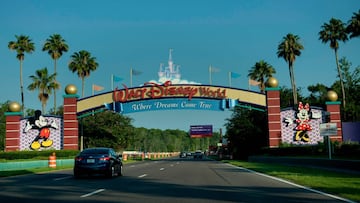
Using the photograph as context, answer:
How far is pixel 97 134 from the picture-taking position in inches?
2569

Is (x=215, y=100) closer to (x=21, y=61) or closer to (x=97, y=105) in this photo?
(x=97, y=105)

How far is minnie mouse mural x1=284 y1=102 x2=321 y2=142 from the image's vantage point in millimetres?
50000

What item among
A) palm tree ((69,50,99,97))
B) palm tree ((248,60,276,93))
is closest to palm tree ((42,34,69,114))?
palm tree ((69,50,99,97))

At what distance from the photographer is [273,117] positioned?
50281mm

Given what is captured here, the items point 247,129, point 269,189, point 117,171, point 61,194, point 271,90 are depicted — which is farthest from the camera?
point 247,129

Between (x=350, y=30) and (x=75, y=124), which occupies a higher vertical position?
(x=350, y=30)

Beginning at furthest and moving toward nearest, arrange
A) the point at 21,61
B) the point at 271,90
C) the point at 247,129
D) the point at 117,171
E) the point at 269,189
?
the point at 21,61
the point at 247,129
the point at 271,90
the point at 117,171
the point at 269,189

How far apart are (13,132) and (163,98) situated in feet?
60.8

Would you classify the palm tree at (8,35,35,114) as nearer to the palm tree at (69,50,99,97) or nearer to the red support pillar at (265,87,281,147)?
the palm tree at (69,50,99,97)

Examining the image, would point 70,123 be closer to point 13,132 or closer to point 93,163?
point 13,132

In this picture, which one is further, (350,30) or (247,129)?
(247,129)

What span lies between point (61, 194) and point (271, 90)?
41.3 m

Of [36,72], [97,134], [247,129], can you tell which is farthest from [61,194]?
[36,72]

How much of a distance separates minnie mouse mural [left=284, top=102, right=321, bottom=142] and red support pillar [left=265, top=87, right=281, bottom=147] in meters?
1.29
